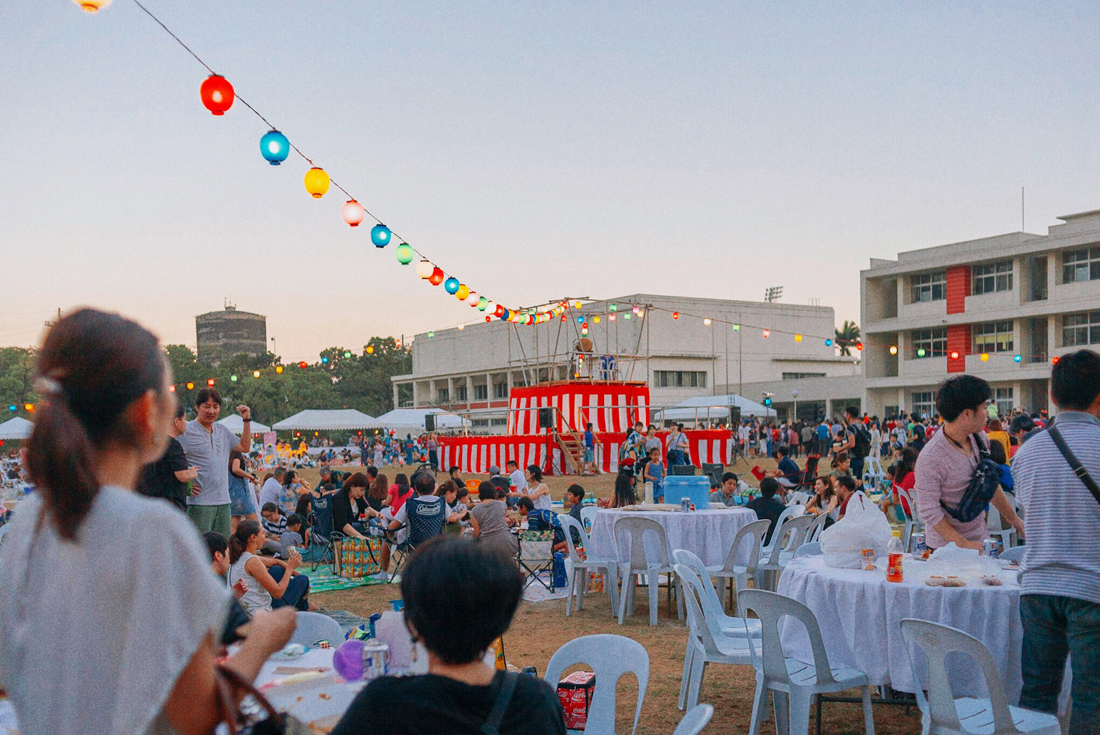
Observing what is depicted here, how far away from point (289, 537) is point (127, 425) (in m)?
9.59

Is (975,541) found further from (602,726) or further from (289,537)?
(289,537)

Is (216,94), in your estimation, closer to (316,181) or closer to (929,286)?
(316,181)

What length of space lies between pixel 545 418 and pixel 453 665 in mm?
23175

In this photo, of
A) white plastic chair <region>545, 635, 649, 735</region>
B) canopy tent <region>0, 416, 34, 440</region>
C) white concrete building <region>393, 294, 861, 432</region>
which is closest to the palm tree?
white concrete building <region>393, 294, 861, 432</region>

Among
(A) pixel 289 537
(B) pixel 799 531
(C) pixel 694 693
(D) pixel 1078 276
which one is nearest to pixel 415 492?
(A) pixel 289 537

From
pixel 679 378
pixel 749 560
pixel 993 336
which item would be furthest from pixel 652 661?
pixel 679 378

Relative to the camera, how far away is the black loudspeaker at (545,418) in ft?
81.3

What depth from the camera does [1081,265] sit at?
34.7 metres

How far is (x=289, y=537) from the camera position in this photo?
34.1 ft

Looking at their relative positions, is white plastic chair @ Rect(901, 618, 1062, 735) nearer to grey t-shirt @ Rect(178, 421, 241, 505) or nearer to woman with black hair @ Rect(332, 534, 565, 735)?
→ woman with black hair @ Rect(332, 534, 565, 735)

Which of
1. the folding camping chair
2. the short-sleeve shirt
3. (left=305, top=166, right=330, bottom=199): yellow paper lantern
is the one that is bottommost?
the folding camping chair

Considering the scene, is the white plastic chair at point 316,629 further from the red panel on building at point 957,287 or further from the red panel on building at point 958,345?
the red panel on building at point 957,287

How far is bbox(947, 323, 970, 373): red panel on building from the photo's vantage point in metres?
37.6

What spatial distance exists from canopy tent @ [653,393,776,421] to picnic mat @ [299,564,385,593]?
18690mm
